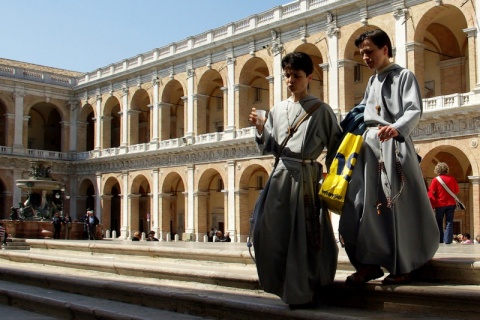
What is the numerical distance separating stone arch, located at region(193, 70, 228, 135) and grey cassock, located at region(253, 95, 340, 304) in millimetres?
25999

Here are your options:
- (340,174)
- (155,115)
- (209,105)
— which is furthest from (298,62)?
(209,105)

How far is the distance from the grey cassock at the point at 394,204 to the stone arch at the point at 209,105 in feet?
86.1

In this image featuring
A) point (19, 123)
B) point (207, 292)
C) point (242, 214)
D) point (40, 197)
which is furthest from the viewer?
point (19, 123)

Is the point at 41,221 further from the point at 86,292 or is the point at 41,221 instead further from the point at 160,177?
the point at 86,292

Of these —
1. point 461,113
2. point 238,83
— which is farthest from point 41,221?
point 461,113

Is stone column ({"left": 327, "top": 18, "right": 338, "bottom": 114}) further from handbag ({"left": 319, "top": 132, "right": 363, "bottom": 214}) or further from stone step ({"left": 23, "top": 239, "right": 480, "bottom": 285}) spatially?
handbag ({"left": 319, "top": 132, "right": 363, "bottom": 214})

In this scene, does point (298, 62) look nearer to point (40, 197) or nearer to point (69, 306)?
point (69, 306)

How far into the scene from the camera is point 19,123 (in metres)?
36.7

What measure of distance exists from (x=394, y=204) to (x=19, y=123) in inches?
1399

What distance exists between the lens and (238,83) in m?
29.5

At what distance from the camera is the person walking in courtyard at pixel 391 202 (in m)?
3.77

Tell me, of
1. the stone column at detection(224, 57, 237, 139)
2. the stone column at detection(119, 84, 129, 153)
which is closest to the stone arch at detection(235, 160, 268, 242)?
the stone column at detection(224, 57, 237, 139)

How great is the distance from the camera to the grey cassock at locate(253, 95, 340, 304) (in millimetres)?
3865

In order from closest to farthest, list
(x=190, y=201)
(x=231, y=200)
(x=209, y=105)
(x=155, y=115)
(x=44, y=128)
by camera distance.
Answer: (x=231, y=200) < (x=190, y=201) < (x=155, y=115) < (x=209, y=105) < (x=44, y=128)
